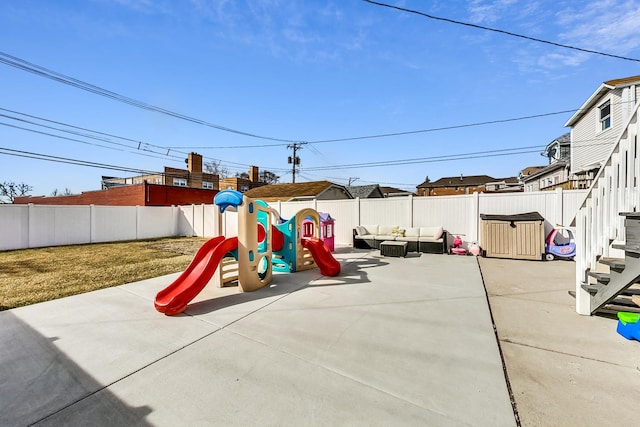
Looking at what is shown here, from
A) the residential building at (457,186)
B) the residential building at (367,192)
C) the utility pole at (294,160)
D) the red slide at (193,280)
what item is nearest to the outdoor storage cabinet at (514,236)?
the red slide at (193,280)

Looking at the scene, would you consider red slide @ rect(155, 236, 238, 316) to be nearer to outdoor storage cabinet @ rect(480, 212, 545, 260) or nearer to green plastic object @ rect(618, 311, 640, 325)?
green plastic object @ rect(618, 311, 640, 325)

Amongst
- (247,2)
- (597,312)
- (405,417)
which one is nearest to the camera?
(405,417)

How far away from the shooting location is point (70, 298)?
14.1 ft

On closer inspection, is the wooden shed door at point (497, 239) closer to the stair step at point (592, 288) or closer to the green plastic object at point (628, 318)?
the stair step at point (592, 288)

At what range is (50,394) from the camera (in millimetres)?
1986

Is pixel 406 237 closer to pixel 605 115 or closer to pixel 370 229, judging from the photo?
pixel 370 229

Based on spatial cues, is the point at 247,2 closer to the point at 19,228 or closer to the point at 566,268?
the point at 566,268

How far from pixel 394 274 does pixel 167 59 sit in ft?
35.9

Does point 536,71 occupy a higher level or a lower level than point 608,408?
higher

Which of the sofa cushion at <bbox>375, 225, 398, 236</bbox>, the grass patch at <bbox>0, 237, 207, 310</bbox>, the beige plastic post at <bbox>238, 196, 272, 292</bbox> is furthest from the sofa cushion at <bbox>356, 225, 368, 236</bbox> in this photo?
the grass patch at <bbox>0, 237, 207, 310</bbox>

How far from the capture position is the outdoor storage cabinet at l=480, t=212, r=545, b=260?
7.43 metres

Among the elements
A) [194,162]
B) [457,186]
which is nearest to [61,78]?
[194,162]

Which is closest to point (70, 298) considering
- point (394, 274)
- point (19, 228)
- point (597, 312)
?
point (394, 274)

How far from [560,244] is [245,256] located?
9196 mm
